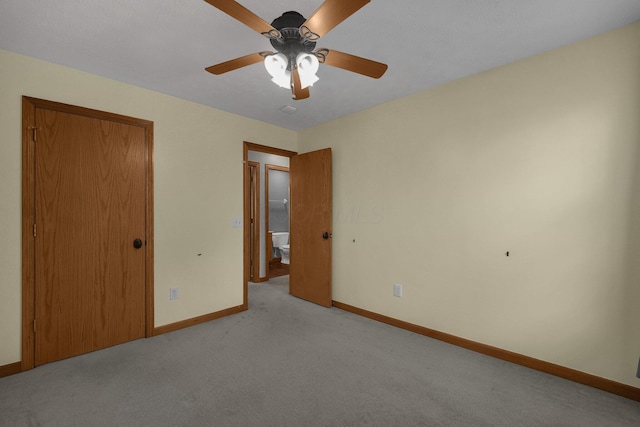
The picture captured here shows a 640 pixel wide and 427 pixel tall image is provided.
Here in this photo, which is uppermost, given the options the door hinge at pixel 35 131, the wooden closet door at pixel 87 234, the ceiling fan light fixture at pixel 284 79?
the ceiling fan light fixture at pixel 284 79

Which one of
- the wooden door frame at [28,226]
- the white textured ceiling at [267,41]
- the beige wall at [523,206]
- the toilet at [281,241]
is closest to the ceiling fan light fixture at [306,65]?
the white textured ceiling at [267,41]

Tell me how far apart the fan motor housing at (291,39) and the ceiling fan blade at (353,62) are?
0.11 meters

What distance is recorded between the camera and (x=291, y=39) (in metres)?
1.56

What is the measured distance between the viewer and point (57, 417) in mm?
1692

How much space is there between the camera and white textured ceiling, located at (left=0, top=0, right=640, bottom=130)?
5.42ft

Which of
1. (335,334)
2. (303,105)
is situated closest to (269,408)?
(335,334)

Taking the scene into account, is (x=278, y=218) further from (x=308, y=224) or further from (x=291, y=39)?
(x=291, y=39)

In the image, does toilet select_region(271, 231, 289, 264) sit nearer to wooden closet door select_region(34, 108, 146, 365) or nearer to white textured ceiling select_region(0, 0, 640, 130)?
wooden closet door select_region(34, 108, 146, 365)

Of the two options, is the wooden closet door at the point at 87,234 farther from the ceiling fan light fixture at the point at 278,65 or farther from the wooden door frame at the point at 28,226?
the ceiling fan light fixture at the point at 278,65

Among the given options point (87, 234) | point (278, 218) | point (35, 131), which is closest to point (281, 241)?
point (278, 218)

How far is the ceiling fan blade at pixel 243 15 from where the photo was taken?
3.84 feet

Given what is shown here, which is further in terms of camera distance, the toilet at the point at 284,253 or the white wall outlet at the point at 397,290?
the toilet at the point at 284,253

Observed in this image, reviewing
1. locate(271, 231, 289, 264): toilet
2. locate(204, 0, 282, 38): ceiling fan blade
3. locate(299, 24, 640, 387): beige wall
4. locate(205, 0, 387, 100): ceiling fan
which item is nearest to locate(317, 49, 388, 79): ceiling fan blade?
locate(205, 0, 387, 100): ceiling fan

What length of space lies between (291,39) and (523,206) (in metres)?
2.13
